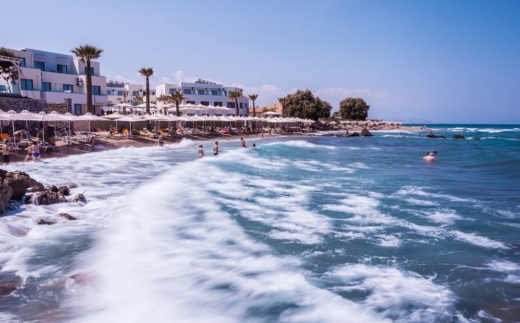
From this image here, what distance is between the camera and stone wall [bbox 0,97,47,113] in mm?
29844

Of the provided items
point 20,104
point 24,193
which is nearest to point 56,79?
point 20,104

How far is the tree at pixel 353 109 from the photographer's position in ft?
335

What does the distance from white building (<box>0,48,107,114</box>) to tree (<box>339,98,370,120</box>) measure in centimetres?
6894

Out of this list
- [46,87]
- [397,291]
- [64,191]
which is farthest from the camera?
[46,87]

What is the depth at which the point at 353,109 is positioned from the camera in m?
102

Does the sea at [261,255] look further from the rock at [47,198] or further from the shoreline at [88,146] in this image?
the shoreline at [88,146]

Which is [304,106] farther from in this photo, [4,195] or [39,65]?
[4,195]

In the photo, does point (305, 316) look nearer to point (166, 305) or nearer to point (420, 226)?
point (166, 305)

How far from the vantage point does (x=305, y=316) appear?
6305mm

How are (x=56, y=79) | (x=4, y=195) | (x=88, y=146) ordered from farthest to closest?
1. (x=56, y=79)
2. (x=88, y=146)
3. (x=4, y=195)

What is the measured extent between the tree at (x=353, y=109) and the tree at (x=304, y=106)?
19.9 meters

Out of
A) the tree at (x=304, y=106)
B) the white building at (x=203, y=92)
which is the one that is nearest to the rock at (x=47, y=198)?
the white building at (x=203, y=92)

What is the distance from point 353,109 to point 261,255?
3862 inches

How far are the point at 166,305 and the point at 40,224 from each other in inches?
219
